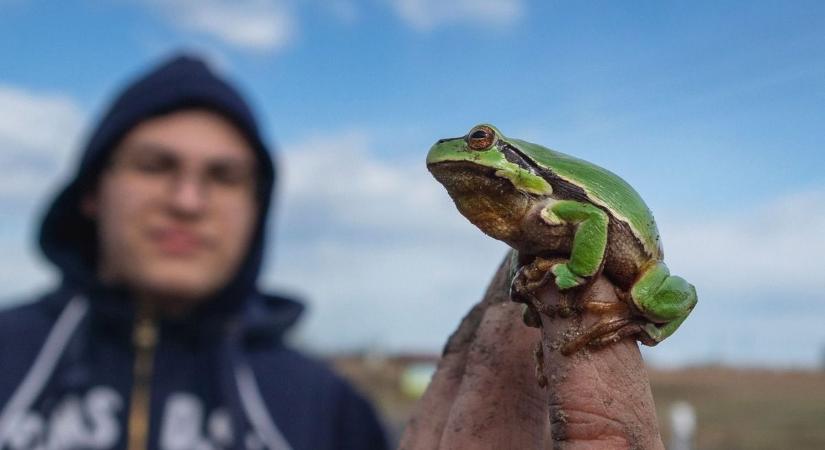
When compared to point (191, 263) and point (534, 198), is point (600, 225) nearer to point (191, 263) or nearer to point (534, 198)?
point (534, 198)

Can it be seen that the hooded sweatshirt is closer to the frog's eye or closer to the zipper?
the zipper

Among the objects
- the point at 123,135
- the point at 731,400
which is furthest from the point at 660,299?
the point at 731,400

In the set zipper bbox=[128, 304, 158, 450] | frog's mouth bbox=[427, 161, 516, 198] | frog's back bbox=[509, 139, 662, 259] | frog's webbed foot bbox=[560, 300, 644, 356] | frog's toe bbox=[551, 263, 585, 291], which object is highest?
frog's back bbox=[509, 139, 662, 259]

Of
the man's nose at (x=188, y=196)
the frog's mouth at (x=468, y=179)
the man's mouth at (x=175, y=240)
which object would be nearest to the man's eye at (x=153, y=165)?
the man's nose at (x=188, y=196)

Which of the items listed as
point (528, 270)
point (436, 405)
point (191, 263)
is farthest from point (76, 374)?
point (528, 270)

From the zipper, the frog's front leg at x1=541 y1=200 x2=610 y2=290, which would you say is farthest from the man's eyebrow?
the frog's front leg at x1=541 y1=200 x2=610 y2=290

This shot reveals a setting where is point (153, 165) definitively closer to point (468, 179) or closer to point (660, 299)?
point (468, 179)
